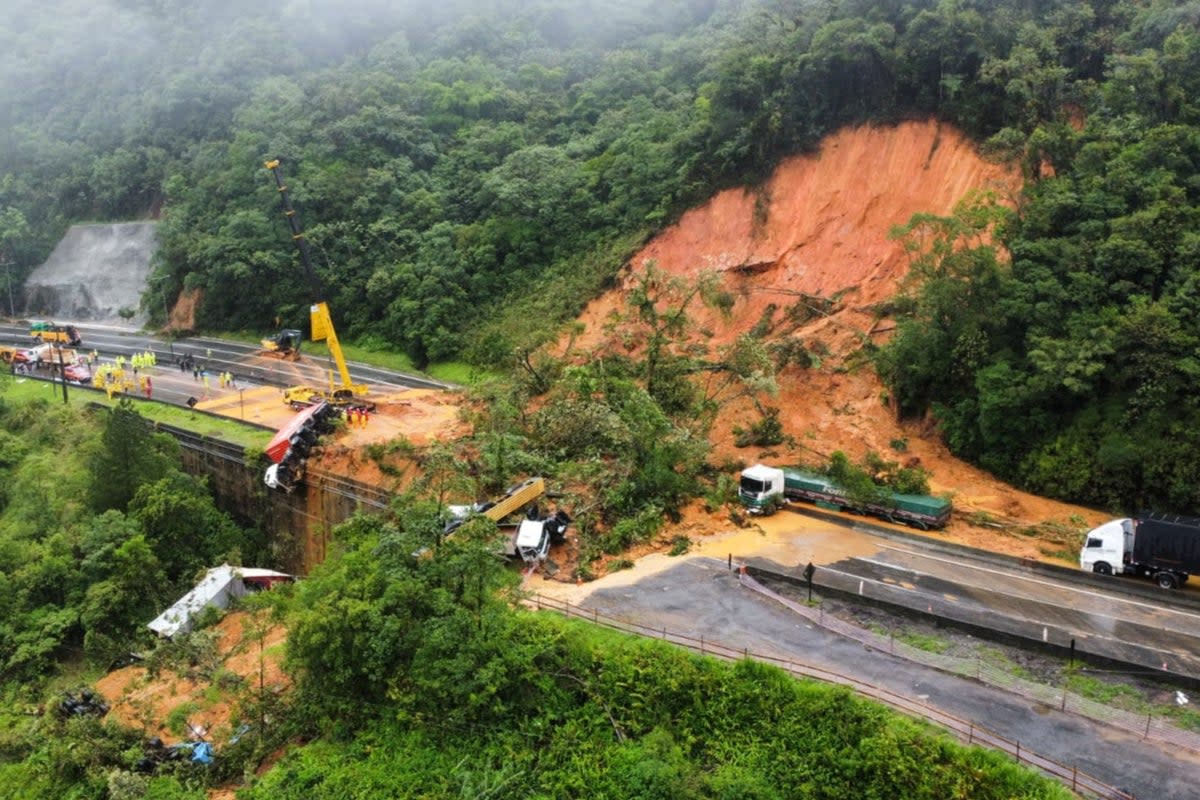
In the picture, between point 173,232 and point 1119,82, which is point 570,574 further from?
point 173,232

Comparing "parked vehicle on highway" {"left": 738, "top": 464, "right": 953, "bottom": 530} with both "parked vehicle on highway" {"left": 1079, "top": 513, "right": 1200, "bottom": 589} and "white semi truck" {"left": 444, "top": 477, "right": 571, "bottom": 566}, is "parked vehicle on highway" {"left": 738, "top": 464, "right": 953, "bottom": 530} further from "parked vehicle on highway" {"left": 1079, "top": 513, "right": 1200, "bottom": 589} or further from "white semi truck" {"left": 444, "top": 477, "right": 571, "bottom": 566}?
"white semi truck" {"left": 444, "top": 477, "right": 571, "bottom": 566}

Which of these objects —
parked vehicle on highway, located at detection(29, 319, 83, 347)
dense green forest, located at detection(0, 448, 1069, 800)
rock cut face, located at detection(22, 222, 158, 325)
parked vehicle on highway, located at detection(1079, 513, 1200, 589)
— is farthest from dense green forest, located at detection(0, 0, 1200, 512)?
dense green forest, located at detection(0, 448, 1069, 800)

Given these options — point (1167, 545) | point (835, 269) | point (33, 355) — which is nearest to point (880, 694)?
point (1167, 545)

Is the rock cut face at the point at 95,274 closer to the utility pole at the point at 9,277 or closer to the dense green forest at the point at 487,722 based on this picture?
the utility pole at the point at 9,277

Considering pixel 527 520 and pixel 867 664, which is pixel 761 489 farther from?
pixel 867 664

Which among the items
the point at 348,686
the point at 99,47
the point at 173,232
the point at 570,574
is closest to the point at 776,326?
the point at 570,574
